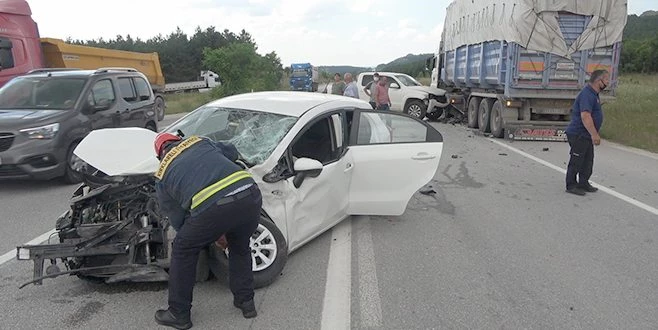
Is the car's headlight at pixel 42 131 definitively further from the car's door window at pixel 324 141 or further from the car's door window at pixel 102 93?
the car's door window at pixel 324 141

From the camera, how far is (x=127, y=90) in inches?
367

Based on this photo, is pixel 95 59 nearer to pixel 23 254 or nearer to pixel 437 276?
pixel 23 254

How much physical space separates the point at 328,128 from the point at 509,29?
338 inches

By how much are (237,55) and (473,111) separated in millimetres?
22485

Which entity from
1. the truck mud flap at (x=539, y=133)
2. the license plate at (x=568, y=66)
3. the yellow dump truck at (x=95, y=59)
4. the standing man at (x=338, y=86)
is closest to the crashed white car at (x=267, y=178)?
the standing man at (x=338, y=86)

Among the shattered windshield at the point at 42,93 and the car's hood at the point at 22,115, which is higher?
the shattered windshield at the point at 42,93

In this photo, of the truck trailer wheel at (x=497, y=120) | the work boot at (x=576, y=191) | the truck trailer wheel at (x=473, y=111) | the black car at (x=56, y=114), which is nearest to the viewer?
the black car at (x=56, y=114)

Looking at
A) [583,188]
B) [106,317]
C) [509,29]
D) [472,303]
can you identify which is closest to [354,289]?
[472,303]

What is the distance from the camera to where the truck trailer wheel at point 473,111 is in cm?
1538

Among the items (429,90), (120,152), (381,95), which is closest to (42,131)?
(120,152)

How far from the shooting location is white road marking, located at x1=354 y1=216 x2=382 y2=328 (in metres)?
3.43

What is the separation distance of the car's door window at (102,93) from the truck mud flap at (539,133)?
9.33 metres

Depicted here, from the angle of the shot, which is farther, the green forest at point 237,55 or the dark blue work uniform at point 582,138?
the green forest at point 237,55

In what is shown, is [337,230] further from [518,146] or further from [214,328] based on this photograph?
[518,146]
